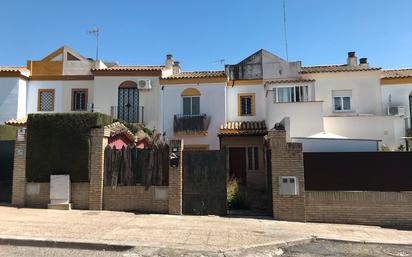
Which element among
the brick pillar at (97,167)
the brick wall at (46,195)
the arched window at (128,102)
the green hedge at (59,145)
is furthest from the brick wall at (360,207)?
the arched window at (128,102)

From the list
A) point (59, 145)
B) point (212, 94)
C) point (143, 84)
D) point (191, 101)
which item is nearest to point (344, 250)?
point (59, 145)

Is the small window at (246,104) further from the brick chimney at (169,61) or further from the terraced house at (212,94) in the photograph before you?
the brick chimney at (169,61)

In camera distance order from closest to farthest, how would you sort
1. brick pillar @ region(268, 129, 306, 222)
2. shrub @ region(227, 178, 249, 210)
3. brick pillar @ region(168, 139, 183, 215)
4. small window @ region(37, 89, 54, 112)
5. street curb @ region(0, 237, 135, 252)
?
street curb @ region(0, 237, 135, 252)
brick pillar @ region(268, 129, 306, 222)
brick pillar @ region(168, 139, 183, 215)
shrub @ region(227, 178, 249, 210)
small window @ region(37, 89, 54, 112)

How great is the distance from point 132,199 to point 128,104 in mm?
12098

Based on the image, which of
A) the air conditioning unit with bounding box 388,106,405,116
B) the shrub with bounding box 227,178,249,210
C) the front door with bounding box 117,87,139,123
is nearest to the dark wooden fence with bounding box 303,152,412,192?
the shrub with bounding box 227,178,249,210

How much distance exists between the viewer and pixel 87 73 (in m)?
23.3

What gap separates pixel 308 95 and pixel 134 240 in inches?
597

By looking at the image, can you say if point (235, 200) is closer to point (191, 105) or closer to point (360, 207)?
point (360, 207)

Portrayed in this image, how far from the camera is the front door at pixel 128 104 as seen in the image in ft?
73.3

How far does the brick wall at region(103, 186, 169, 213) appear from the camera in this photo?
11219mm

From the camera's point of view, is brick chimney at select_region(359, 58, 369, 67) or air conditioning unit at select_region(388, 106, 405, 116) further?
brick chimney at select_region(359, 58, 369, 67)

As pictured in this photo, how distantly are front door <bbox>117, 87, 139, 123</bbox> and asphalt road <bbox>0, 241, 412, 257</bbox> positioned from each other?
1528cm

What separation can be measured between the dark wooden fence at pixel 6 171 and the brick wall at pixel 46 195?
96 cm

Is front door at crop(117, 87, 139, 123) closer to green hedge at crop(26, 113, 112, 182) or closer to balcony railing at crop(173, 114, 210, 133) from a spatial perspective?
balcony railing at crop(173, 114, 210, 133)
